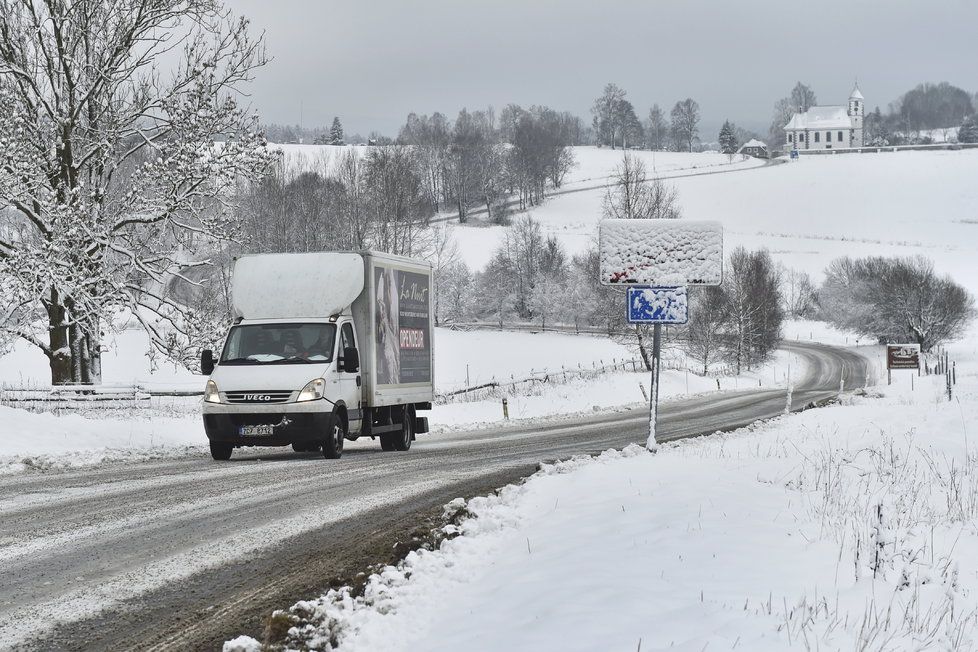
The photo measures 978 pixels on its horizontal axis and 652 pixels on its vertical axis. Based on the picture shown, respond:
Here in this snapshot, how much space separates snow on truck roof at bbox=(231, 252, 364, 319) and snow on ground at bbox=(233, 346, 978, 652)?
244 inches

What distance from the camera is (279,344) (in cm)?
1594

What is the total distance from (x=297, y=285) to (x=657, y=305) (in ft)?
21.1

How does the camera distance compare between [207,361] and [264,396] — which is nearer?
[264,396]

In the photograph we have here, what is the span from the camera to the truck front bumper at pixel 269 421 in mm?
14961

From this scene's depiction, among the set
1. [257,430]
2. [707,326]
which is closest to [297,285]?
[257,430]

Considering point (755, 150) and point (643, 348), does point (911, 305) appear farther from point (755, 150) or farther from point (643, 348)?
point (755, 150)

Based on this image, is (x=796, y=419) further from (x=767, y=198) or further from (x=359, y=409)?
(x=767, y=198)

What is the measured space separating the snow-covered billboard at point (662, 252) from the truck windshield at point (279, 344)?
16.7 ft

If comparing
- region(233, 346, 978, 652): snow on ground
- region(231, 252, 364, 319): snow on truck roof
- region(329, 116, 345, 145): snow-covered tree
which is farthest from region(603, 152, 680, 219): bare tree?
region(329, 116, 345, 145): snow-covered tree

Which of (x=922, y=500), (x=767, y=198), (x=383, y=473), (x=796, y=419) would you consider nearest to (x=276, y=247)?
(x=796, y=419)

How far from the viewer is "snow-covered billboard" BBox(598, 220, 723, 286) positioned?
1288cm

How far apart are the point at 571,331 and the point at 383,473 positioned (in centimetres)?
7186

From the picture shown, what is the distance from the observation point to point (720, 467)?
473 inches

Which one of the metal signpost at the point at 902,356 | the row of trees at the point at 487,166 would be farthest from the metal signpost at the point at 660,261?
the row of trees at the point at 487,166
